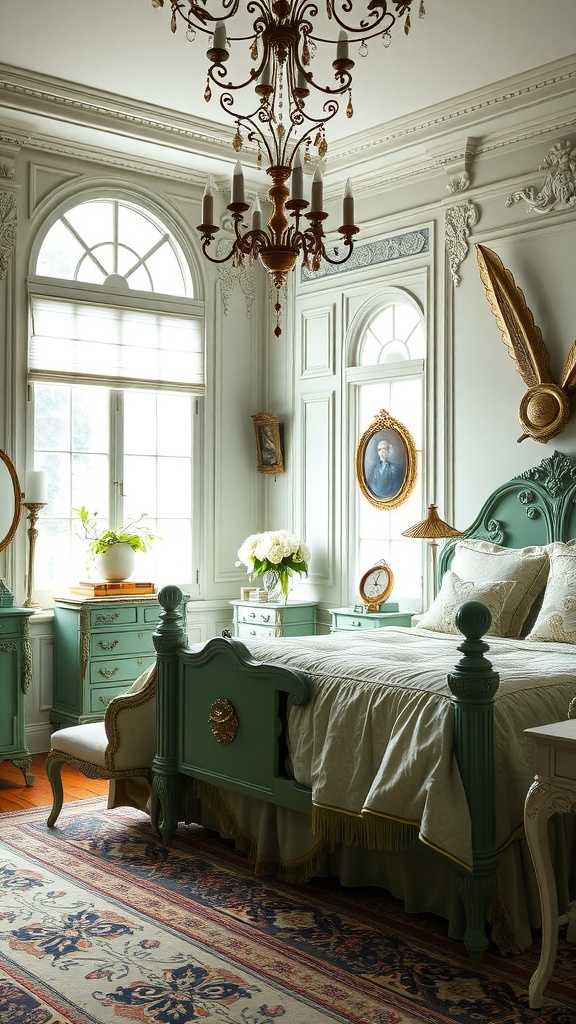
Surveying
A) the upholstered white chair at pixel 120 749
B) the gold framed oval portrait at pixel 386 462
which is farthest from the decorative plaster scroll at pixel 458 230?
the upholstered white chair at pixel 120 749

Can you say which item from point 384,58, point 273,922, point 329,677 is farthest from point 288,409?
point 273,922

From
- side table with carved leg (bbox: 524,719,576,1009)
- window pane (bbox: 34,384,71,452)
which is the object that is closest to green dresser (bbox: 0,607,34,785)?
window pane (bbox: 34,384,71,452)

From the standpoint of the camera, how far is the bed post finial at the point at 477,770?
3.01 metres

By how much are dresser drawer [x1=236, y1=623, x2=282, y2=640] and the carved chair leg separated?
2065 mm

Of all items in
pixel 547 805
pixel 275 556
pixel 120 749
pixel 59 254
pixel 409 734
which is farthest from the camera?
pixel 275 556

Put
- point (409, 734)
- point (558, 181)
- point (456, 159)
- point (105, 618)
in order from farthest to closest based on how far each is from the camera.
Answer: point (105, 618) < point (456, 159) < point (558, 181) < point (409, 734)

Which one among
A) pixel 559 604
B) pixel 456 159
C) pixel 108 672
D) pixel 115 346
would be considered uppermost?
pixel 456 159

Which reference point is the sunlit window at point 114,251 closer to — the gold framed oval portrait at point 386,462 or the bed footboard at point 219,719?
the gold framed oval portrait at point 386,462

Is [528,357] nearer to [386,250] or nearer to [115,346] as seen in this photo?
[386,250]

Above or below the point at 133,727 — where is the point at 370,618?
A: above

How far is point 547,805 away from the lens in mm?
2732

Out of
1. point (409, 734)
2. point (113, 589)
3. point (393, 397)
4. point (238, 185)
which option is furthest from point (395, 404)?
point (409, 734)

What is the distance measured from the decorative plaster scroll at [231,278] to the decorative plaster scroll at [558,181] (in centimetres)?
209

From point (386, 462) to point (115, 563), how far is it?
5.62 ft
